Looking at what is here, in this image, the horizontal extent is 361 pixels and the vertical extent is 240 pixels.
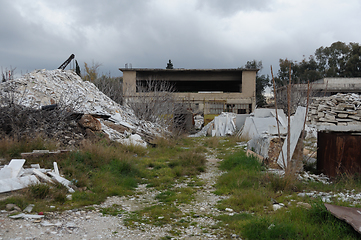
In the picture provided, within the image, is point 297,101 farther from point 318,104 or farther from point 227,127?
point 227,127

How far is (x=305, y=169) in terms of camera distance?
20.0 ft

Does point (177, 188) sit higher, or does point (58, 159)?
point (58, 159)

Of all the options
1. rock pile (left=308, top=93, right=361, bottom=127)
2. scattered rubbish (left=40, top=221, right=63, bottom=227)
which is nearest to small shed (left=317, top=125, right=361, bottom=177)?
scattered rubbish (left=40, top=221, right=63, bottom=227)

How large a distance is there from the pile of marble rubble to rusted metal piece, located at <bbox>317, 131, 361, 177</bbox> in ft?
19.6

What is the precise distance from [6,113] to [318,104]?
47.9 feet

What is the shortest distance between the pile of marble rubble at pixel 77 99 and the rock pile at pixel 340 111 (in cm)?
834

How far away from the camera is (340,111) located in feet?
41.8

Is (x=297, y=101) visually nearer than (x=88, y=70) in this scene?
Yes

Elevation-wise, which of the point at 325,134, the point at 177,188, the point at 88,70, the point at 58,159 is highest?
the point at 88,70

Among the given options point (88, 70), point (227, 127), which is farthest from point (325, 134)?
point (88, 70)

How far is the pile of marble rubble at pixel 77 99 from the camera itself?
912cm

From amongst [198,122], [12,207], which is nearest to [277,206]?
[12,207]

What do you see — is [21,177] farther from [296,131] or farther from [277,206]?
[296,131]

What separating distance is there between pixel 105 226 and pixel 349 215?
9.98ft
